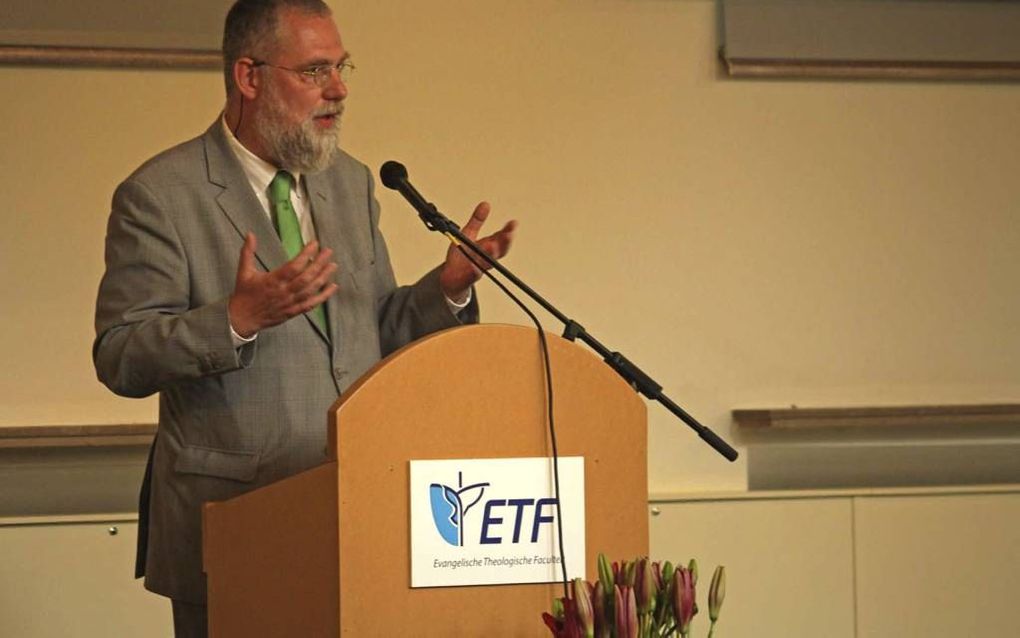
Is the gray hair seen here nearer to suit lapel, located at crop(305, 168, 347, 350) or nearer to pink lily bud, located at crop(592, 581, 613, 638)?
suit lapel, located at crop(305, 168, 347, 350)

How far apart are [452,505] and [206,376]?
0.58m

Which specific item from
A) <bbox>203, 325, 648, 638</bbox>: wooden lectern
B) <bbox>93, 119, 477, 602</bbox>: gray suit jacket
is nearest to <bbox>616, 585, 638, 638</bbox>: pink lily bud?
<bbox>203, 325, 648, 638</bbox>: wooden lectern

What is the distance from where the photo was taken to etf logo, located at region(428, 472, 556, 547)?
200cm

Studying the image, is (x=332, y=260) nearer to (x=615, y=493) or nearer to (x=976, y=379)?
(x=615, y=493)

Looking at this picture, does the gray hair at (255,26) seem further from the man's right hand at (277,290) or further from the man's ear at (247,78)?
the man's right hand at (277,290)

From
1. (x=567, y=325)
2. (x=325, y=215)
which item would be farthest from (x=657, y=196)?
(x=567, y=325)

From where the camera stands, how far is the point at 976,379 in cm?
463

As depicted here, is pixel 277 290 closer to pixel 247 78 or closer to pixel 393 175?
pixel 393 175

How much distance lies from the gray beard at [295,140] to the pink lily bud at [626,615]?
1172 mm

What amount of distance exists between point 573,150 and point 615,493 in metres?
2.41

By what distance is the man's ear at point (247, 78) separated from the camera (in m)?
2.71

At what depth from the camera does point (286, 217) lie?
2.67 meters

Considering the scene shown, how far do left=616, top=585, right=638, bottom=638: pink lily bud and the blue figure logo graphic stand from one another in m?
0.29

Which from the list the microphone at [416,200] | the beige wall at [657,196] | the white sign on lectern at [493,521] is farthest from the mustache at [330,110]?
the beige wall at [657,196]
